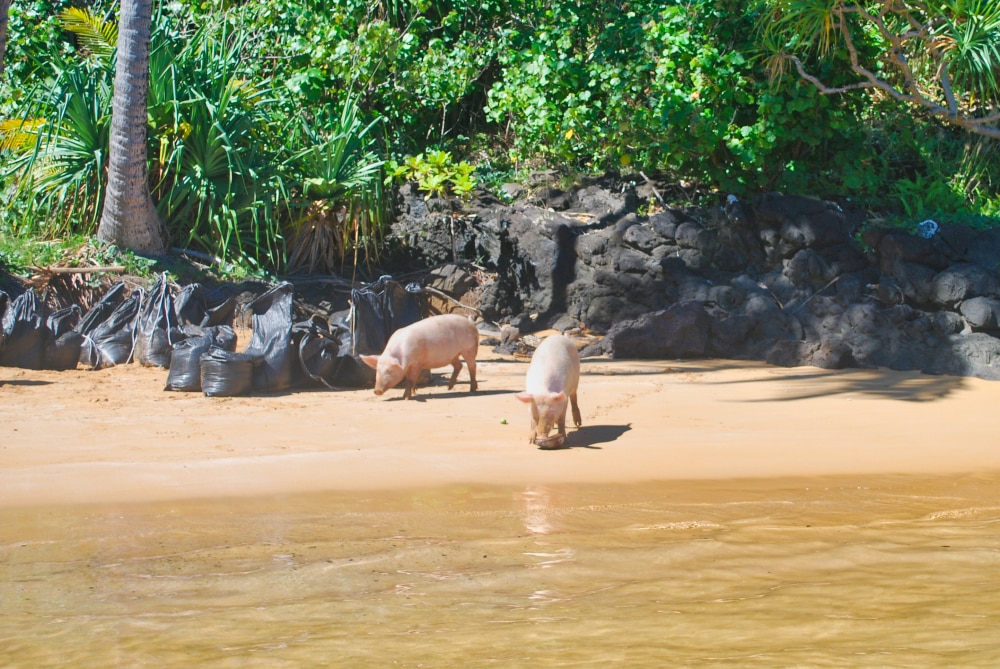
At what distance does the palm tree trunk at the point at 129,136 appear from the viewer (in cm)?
1126

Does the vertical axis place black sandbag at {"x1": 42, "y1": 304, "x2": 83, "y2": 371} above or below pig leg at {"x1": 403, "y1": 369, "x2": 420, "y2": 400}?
above

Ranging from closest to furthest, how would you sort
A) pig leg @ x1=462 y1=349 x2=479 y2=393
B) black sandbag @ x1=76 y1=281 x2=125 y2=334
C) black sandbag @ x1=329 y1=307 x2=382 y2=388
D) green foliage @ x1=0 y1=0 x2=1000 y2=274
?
pig leg @ x1=462 y1=349 x2=479 y2=393 → black sandbag @ x1=329 y1=307 x2=382 y2=388 → black sandbag @ x1=76 y1=281 x2=125 y2=334 → green foliage @ x1=0 y1=0 x2=1000 y2=274

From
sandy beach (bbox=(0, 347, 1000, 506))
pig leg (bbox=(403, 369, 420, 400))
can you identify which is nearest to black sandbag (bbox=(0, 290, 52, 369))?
sandy beach (bbox=(0, 347, 1000, 506))

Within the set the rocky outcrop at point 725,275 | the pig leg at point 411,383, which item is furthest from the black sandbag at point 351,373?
the rocky outcrop at point 725,275

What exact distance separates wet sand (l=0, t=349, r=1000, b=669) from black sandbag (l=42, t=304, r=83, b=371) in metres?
0.71

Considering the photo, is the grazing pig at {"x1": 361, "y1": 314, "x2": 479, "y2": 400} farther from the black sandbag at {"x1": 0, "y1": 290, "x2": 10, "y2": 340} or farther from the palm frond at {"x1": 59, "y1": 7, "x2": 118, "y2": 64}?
the palm frond at {"x1": 59, "y1": 7, "x2": 118, "y2": 64}

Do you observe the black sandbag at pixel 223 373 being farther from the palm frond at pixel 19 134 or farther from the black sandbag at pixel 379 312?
the palm frond at pixel 19 134

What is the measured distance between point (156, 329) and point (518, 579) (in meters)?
6.33

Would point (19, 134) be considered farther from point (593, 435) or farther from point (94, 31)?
point (593, 435)

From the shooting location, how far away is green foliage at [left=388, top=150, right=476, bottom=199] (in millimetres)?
13344

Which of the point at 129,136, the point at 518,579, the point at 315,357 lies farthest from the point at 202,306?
the point at 518,579

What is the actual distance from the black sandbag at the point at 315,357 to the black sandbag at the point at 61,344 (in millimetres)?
2215

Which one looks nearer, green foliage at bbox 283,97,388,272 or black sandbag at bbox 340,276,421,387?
black sandbag at bbox 340,276,421,387

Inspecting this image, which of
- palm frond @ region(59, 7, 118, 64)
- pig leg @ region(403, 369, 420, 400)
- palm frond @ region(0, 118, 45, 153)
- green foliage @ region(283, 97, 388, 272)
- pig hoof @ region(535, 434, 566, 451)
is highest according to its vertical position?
palm frond @ region(59, 7, 118, 64)
